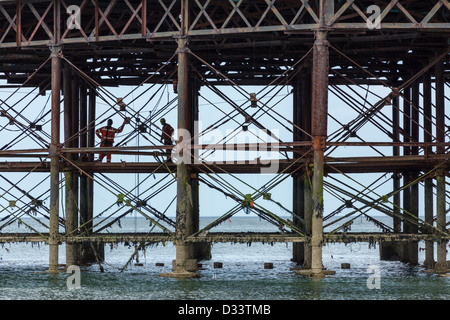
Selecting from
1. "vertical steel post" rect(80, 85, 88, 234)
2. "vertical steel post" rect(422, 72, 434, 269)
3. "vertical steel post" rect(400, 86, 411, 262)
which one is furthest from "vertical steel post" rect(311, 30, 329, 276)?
"vertical steel post" rect(80, 85, 88, 234)

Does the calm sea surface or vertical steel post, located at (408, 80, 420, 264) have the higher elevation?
vertical steel post, located at (408, 80, 420, 264)

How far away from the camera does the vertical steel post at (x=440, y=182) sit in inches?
1166

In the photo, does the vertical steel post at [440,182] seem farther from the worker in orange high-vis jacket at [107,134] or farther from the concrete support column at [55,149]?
the concrete support column at [55,149]

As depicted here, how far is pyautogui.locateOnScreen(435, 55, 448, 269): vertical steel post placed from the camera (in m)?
29.6

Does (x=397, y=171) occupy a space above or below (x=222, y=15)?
below

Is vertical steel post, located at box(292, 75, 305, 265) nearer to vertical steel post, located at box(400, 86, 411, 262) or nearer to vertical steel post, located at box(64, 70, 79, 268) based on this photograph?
vertical steel post, located at box(400, 86, 411, 262)

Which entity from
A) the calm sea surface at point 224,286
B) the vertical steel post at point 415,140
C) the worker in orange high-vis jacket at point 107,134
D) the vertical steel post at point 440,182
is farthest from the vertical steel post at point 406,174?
the worker in orange high-vis jacket at point 107,134

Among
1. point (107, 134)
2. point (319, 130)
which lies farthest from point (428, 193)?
point (107, 134)
